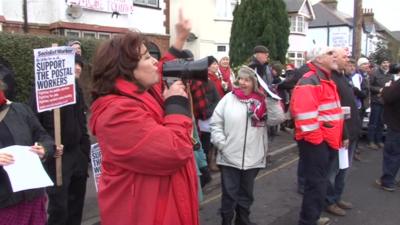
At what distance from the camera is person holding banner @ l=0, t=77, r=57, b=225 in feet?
9.83

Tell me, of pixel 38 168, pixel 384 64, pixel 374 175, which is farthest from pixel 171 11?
pixel 38 168

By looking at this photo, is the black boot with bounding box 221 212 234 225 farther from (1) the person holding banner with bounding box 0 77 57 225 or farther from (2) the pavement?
(1) the person holding banner with bounding box 0 77 57 225

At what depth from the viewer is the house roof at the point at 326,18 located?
158 feet

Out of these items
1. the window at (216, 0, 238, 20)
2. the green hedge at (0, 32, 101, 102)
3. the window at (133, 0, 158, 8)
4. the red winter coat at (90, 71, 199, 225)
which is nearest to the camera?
the red winter coat at (90, 71, 199, 225)

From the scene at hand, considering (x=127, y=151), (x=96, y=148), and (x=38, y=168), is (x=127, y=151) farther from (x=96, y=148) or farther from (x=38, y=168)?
(x=96, y=148)

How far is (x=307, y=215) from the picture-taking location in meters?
4.65

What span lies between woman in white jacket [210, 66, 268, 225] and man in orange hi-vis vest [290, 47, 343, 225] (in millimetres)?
400

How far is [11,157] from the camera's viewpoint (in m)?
2.95

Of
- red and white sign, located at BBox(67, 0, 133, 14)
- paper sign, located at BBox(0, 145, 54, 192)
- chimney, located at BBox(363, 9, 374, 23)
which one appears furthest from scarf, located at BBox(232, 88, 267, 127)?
chimney, located at BBox(363, 9, 374, 23)

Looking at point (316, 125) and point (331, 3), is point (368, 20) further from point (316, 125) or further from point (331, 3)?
point (316, 125)

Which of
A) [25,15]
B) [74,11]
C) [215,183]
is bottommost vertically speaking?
[215,183]

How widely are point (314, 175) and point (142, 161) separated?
2.90 m

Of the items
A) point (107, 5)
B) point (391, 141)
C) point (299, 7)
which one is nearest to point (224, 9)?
point (107, 5)

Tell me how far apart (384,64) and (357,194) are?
14.7ft
